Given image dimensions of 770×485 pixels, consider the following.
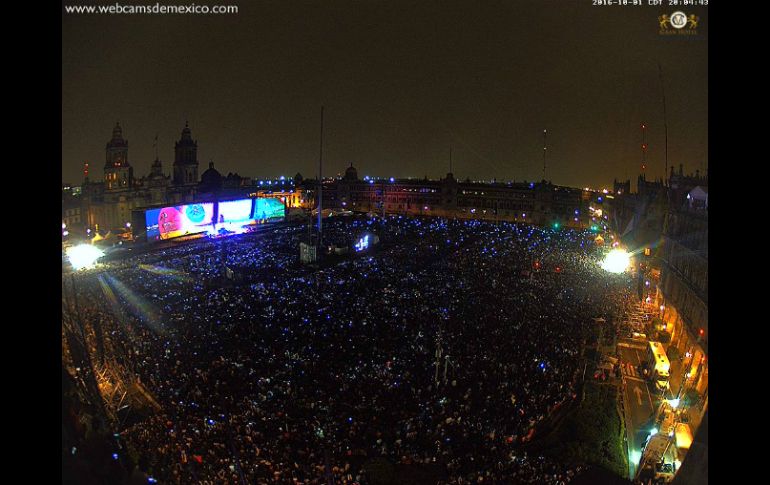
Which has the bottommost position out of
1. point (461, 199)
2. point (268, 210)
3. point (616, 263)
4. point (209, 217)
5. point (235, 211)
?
point (616, 263)

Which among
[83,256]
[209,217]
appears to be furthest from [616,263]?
[209,217]

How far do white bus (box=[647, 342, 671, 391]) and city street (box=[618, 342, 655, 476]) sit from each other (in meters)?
0.24

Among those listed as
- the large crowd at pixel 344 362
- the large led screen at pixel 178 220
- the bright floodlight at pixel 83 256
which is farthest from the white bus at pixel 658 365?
the large led screen at pixel 178 220

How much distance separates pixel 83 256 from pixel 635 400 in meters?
22.0

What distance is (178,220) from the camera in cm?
3191

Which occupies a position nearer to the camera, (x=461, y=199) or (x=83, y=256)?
(x=83, y=256)

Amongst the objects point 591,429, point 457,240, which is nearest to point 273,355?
point 591,429

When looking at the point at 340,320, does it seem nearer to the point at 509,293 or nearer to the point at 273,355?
the point at 273,355

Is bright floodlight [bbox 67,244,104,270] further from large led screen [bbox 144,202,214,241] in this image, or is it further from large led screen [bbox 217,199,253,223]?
large led screen [bbox 217,199,253,223]

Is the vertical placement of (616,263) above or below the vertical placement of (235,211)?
below

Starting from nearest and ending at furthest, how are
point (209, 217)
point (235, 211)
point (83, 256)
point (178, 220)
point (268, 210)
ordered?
point (83, 256), point (178, 220), point (209, 217), point (235, 211), point (268, 210)

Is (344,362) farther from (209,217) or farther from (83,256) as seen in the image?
(209,217)

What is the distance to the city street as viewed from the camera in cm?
907

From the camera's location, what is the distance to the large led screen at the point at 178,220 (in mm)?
30053
